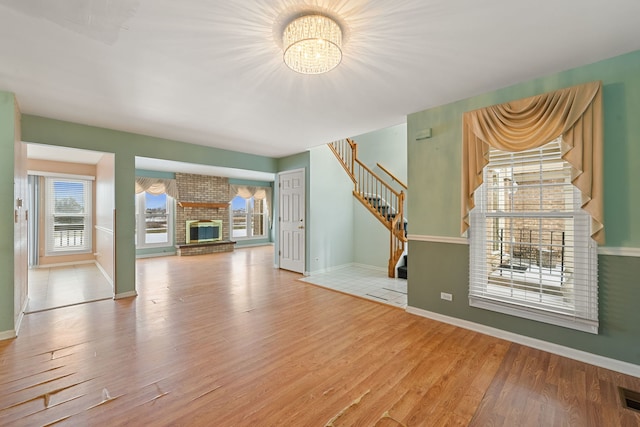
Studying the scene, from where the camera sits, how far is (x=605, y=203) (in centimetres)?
227

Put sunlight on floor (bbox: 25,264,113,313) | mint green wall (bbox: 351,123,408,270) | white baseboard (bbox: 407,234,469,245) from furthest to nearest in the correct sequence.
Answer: mint green wall (bbox: 351,123,408,270), sunlight on floor (bbox: 25,264,113,313), white baseboard (bbox: 407,234,469,245)

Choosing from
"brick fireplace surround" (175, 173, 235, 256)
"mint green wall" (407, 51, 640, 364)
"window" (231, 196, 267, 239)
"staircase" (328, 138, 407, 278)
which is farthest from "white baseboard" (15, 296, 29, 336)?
"window" (231, 196, 267, 239)

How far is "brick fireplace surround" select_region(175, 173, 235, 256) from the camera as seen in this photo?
829 centimetres

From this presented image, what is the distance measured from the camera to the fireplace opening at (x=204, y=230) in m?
8.44

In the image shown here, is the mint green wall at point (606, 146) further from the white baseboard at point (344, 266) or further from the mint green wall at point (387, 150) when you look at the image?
the mint green wall at point (387, 150)

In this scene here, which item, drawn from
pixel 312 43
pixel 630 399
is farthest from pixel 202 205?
pixel 630 399

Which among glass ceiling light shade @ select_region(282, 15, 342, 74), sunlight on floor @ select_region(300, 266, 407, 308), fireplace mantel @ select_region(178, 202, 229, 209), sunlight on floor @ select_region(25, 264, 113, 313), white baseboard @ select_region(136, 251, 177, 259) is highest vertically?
glass ceiling light shade @ select_region(282, 15, 342, 74)

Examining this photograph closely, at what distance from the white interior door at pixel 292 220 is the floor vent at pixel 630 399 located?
14.8 feet

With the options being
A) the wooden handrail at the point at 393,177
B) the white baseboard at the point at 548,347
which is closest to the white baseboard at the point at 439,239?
the white baseboard at the point at 548,347

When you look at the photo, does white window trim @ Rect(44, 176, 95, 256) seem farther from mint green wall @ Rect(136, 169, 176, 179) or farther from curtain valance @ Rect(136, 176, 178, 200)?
mint green wall @ Rect(136, 169, 176, 179)

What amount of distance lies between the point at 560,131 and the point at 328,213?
4161 millimetres

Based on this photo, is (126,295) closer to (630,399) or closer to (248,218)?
(630,399)

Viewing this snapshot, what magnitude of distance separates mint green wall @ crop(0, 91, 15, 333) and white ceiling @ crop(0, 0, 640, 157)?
0.25 meters

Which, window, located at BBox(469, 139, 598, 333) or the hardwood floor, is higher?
window, located at BBox(469, 139, 598, 333)
